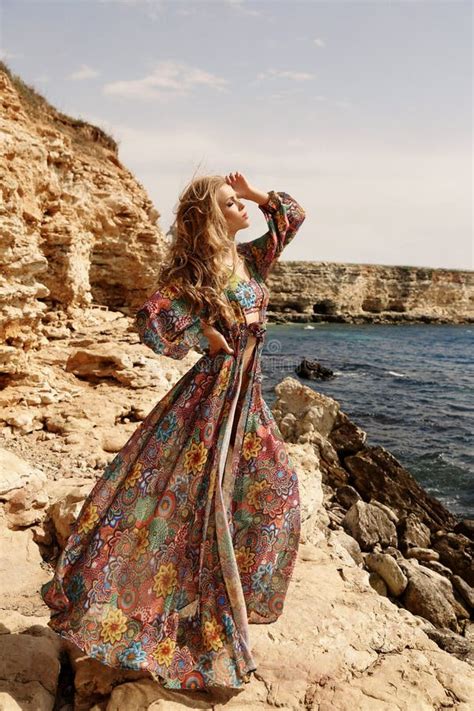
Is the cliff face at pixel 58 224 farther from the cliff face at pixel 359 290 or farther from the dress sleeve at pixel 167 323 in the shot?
the cliff face at pixel 359 290

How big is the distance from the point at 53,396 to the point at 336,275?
6250cm

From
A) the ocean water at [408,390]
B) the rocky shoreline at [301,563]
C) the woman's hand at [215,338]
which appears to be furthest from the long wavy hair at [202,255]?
the ocean water at [408,390]

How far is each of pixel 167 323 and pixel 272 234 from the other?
35.0 inches

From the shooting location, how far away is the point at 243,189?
2.96 metres

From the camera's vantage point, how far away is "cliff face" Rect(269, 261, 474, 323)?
6650cm

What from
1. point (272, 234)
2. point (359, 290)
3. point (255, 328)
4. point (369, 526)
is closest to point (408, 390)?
point (369, 526)

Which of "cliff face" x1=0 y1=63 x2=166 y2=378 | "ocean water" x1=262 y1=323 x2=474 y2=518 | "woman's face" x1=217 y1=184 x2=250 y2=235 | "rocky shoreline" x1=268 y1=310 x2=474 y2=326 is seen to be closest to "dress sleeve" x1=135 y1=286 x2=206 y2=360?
"woman's face" x1=217 y1=184 x2=250 y2=235

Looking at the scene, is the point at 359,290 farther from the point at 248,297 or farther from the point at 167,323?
the point at 167,323

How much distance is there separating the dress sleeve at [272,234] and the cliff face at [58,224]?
15.4 ft

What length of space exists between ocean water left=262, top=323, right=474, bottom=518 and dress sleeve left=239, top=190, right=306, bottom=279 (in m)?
7.68

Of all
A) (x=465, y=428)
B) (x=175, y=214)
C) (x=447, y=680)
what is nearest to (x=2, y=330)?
(x=175, y=214)

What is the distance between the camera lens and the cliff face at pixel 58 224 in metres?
7.06

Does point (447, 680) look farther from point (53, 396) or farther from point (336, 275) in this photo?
point (336, 275)

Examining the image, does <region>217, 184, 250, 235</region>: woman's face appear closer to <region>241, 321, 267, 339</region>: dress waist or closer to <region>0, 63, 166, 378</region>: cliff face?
<region>241, 321, 267, 339</region>: dress waist
